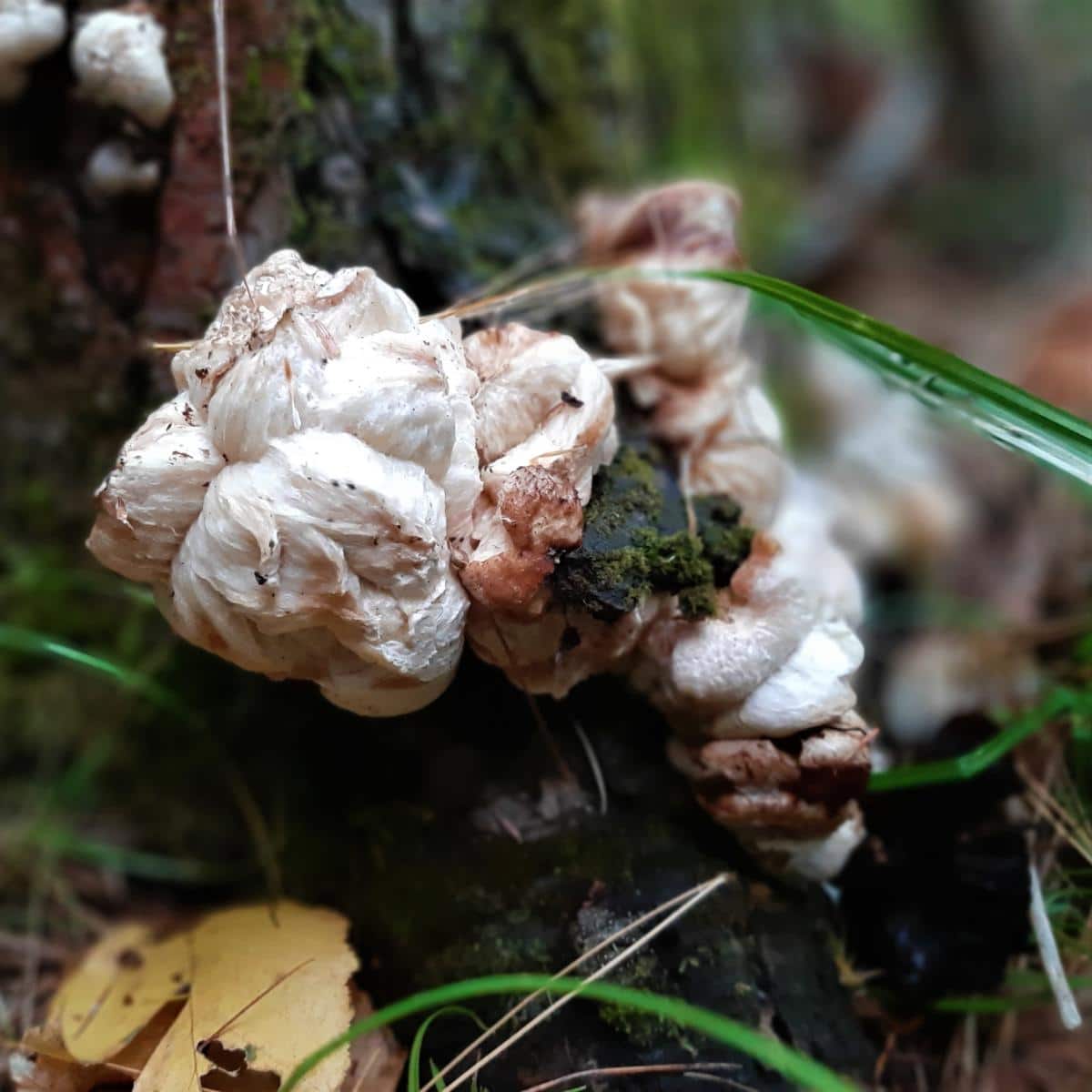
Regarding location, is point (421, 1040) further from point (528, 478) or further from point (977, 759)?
point (977, 759)

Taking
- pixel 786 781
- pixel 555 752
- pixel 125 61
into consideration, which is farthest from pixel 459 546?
pixel 125 61

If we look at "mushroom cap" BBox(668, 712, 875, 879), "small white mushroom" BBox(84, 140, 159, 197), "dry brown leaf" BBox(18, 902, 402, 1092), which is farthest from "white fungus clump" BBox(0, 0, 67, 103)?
"mushroom cap" BBox(668, 712, 875, 879)

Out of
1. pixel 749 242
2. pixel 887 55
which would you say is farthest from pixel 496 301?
pixel 887 55

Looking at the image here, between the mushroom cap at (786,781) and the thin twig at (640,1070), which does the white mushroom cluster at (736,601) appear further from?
the thin twig at (640,1070)

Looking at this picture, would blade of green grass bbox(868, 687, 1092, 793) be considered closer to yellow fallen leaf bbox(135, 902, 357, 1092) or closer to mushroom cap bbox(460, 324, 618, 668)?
mushroom cap bbox(460, 324, 618, 668)

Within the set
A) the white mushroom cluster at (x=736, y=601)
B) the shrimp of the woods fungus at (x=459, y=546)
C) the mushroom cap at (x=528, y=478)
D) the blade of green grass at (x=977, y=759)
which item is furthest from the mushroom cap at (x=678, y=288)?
the blade of green grass at (x=977, y=759)

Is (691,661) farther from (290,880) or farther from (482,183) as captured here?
(482,183)

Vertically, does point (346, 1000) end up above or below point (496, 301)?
below
